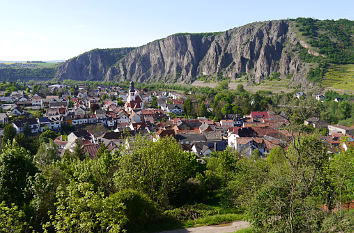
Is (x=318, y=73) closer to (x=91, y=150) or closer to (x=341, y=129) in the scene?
(x=341, y=129)

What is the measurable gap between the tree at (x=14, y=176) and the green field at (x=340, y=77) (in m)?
104

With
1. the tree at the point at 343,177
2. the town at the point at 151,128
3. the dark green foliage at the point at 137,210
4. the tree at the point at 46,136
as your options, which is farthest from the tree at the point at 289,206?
the tree at the point at 46,136

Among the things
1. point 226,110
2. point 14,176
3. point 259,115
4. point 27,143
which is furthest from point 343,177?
point 226,110

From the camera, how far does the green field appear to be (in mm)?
96812

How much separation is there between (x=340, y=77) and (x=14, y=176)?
390 ft

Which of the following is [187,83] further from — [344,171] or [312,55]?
[344,171]

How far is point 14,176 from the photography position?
13617 millimetres

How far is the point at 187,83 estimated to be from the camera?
185 m

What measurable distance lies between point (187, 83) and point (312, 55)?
263ft

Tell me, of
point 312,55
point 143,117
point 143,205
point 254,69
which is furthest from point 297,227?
point 254,69

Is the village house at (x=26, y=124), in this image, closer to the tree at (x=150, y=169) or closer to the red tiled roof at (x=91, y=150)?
the red tiled roof at (x=91, y=150)

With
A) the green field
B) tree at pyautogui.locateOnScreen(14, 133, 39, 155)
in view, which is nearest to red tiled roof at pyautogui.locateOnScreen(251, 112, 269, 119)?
the green field

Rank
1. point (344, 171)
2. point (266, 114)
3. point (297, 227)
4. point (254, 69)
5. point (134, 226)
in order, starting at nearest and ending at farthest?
point (297, 227), point (134, 226), point (344, 171), point (266, 114), point (254, 69)

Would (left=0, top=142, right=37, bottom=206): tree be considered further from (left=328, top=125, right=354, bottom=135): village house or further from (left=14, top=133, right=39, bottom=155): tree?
(left=328, top=125, right=354, bottom=135): village house
